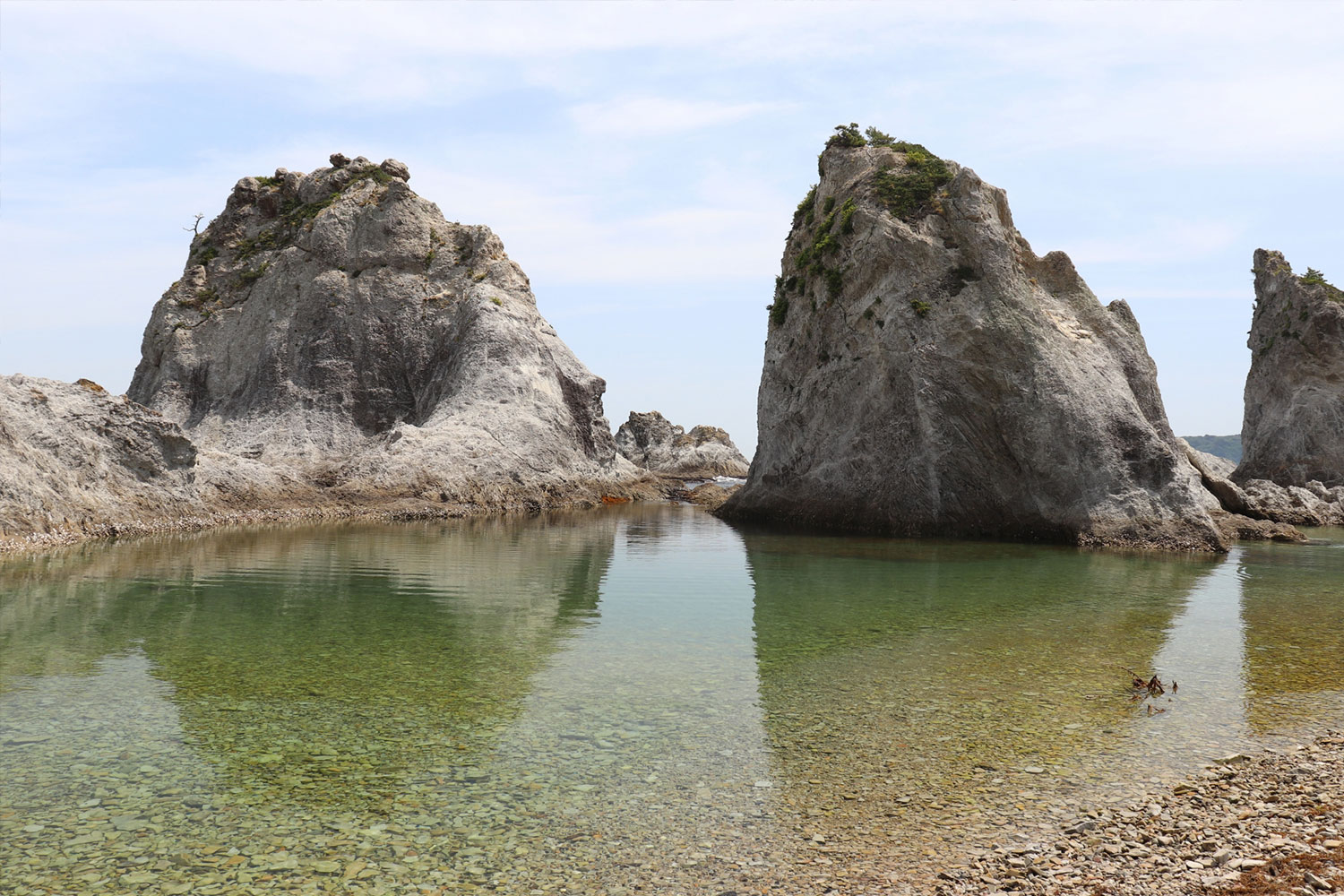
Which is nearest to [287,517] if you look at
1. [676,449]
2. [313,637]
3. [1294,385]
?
[313,637]

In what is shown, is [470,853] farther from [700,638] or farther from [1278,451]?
[1278,451]

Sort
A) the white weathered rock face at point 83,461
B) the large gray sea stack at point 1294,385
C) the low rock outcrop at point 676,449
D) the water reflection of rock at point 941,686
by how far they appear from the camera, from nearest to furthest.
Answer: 1. the water reflection of rock at point 941,686
2. the white weathered rock face at point 83,461
3. the large gray sea stack at point 1294,385
4. the low rock outcrop at point 676,449

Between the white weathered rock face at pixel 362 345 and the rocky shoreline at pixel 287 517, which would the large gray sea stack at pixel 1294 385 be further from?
the rocky shoreline at pixel 287 517

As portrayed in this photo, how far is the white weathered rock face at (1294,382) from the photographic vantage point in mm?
62062

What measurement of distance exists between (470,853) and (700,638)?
9429 millimetres

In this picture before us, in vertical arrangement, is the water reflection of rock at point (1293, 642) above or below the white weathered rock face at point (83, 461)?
below

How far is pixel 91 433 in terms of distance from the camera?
33375mm

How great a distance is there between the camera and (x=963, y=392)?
124 feet

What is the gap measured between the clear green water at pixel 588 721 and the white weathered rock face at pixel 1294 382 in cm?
4807

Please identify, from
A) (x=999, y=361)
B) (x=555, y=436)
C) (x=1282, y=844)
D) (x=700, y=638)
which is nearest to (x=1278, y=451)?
(x=999, y=361)

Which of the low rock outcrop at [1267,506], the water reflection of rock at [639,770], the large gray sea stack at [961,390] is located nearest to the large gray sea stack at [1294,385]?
the low rock outcrop at [1267,506]

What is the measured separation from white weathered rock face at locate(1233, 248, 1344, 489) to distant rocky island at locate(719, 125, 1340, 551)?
72.6 ft

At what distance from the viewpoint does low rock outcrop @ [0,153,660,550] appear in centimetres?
5078

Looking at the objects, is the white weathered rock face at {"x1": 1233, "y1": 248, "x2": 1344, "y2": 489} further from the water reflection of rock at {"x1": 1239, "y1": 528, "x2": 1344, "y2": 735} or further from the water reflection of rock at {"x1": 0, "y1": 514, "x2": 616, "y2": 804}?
the water reflection of rock at {"x1": 0, "y1": 514, "x2": 616, "y2": 804}
